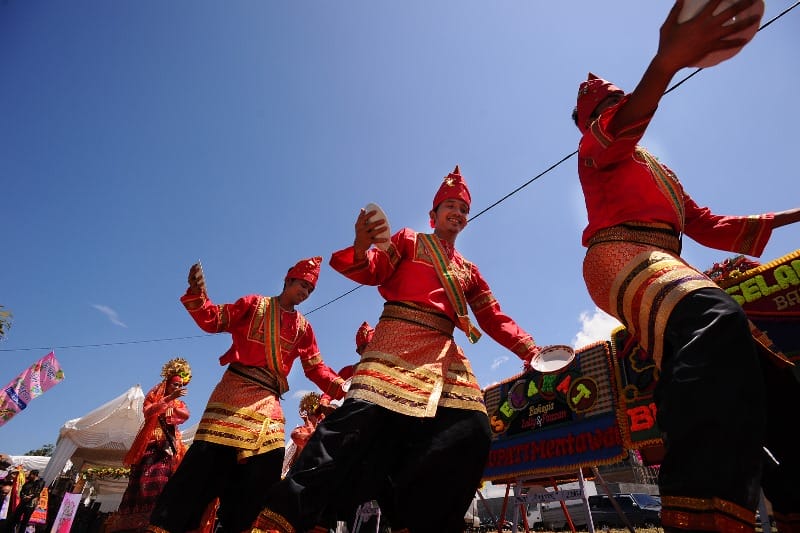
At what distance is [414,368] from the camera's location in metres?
2.32

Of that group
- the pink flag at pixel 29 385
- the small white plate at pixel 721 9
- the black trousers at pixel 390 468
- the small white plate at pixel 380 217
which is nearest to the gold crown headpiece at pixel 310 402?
the black trousers at pixel 390 468

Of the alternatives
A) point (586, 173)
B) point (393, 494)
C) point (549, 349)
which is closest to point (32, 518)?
point (393, 494)

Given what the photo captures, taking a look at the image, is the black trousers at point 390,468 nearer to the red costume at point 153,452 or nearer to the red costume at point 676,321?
the red costume at point 676,321

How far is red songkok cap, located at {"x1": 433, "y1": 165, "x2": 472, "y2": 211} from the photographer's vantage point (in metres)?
3.13

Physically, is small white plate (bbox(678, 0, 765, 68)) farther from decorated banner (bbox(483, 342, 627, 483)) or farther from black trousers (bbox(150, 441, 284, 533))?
decorated banner (bbox(483, 342, 627, 483))

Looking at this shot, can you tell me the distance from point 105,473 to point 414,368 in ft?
57.7

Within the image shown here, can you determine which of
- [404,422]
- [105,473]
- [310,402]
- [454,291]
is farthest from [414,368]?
[105,473]

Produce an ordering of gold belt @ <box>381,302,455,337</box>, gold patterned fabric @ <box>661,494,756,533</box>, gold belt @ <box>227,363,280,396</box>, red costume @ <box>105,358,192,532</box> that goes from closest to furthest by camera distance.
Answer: gold patterned fabric @ <box>661,494,756,533</box>
gold belt @ <box>381,302,455,337</box>
gold belt @ <box>227,363,280,396</box>
red costume @ <box>105,358,192,532</box>

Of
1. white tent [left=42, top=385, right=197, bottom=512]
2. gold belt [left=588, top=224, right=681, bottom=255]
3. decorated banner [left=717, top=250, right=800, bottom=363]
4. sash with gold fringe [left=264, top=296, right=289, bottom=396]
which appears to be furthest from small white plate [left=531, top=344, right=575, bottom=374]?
white tent [left=42, top=385, right=197, bottom=512]

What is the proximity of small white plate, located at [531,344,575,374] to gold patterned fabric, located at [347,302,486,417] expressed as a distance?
14.2 inches

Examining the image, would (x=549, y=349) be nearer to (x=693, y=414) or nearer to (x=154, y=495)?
(x=693, y=414)

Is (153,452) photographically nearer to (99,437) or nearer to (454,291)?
(454,291)

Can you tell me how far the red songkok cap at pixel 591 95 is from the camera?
2.19 metres

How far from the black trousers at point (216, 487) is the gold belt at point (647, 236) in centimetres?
269
